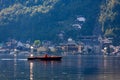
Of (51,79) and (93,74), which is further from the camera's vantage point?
(93,74)

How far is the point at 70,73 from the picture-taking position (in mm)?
111250

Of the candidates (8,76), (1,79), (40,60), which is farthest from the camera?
(40,60)

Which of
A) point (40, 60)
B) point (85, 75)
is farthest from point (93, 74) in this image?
point (40, 60)

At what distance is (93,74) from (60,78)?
9.14 metres

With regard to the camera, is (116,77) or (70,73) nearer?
(116,77)

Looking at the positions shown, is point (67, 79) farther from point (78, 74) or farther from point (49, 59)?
point (49, 59)

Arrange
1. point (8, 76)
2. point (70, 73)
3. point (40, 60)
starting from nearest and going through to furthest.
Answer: point (8, 76) → point (70, 73) → point (40, 60)

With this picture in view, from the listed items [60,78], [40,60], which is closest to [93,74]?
[60,78]

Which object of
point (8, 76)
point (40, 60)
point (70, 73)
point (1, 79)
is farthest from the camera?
point (40, 60)

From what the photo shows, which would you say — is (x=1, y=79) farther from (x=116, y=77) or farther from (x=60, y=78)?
(x=116, y=77)

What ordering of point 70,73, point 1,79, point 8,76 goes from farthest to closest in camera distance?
point 70,73, point 8,76, point 1,79

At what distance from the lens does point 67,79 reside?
98.6 metres

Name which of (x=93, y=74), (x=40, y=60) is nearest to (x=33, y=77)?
(x=93, y=74)

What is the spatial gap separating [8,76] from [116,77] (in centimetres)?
1546
